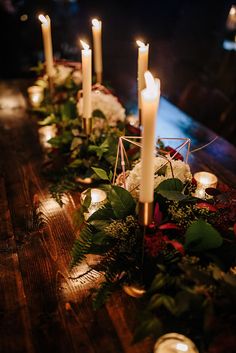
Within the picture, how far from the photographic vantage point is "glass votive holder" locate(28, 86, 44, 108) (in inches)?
78.6

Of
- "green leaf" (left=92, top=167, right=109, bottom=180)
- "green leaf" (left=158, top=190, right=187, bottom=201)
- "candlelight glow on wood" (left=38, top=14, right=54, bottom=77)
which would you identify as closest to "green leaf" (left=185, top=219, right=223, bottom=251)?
"green leaf" (left=158, top=190, right=187, bottom=201)

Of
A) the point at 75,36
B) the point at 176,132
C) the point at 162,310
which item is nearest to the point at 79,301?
the point at 162,310

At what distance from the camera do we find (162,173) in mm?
1024

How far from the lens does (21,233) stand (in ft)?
3.52

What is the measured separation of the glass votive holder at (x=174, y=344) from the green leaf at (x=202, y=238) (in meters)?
0.18

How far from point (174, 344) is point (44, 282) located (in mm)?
352

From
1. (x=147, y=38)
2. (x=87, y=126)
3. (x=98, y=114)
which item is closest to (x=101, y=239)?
(x=87, y=126)

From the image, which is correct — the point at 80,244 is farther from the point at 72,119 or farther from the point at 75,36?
the point at 75,36

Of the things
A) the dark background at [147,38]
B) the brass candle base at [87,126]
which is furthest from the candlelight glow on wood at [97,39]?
the dark background at [147,38]

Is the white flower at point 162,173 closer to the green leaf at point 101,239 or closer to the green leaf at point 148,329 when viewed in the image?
the green leaf at point 101,239

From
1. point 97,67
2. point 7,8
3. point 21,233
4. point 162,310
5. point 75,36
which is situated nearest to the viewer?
point 162,310

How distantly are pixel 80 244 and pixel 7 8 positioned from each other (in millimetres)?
4685

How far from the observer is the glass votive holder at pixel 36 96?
78.6 inches

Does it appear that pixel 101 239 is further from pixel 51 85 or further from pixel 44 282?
pixel 51 85
